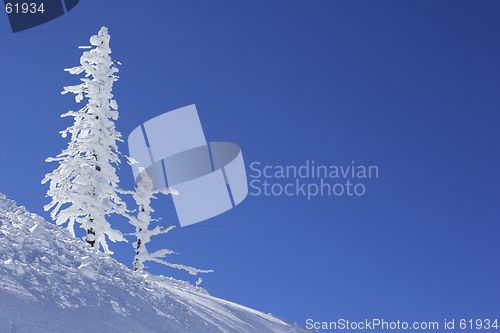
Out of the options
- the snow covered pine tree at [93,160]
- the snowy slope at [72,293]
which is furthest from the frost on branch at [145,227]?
the snowy slope at [72,293]

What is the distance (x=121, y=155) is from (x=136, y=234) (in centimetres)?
580

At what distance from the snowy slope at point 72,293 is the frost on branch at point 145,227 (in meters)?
12.3

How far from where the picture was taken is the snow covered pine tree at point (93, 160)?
56.6 feet

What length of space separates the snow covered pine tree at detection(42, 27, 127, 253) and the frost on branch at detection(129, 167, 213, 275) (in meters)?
4.13

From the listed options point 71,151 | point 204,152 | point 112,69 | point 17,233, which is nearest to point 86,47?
point 112,69

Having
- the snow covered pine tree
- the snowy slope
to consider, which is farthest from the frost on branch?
the snowy slope

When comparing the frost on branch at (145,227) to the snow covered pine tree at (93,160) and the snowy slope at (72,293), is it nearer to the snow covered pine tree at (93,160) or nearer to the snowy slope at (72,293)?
the snow covered pine tree at (93,160)

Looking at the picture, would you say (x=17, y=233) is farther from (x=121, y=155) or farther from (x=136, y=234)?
(x=136, y=234)

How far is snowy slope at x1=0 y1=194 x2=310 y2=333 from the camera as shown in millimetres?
6370

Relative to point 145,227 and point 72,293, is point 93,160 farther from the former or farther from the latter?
point 72,293

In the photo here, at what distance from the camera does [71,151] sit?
1820 cm

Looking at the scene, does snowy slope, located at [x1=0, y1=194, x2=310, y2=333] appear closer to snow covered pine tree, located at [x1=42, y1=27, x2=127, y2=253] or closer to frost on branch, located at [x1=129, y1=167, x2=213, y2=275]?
snow covered pine tree, located at [x1=42, y1=27, x2=127, y2=253]

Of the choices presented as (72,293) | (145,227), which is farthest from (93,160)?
(72,293)

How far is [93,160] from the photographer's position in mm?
18359
